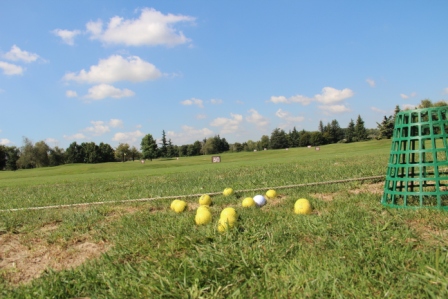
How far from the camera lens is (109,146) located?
100m

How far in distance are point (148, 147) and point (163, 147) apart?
1969 cm

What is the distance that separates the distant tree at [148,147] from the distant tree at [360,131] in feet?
186

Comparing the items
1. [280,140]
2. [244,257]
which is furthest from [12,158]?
[244,257]

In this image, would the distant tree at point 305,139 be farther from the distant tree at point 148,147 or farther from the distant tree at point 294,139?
the distant tree at point 148,147

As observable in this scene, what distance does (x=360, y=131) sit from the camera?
8669 cm

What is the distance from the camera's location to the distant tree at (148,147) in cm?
8575

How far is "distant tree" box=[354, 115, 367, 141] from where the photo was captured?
86688mm

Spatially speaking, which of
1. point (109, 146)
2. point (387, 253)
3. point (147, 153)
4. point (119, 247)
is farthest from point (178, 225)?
point (109, 146)

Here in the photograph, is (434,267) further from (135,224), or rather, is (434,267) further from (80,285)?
(135,224)

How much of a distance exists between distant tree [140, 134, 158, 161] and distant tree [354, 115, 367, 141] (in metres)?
56.8

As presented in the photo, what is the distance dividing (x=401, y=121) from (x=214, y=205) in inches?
125

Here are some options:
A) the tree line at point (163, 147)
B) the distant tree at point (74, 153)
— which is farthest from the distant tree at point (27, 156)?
the distant tree at point (74, 153)

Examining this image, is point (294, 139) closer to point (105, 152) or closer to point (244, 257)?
point (105, 152)

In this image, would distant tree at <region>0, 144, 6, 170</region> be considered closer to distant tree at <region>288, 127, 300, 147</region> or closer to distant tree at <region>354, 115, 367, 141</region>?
distant tree at <region>288, 127, 300, 147</region>
